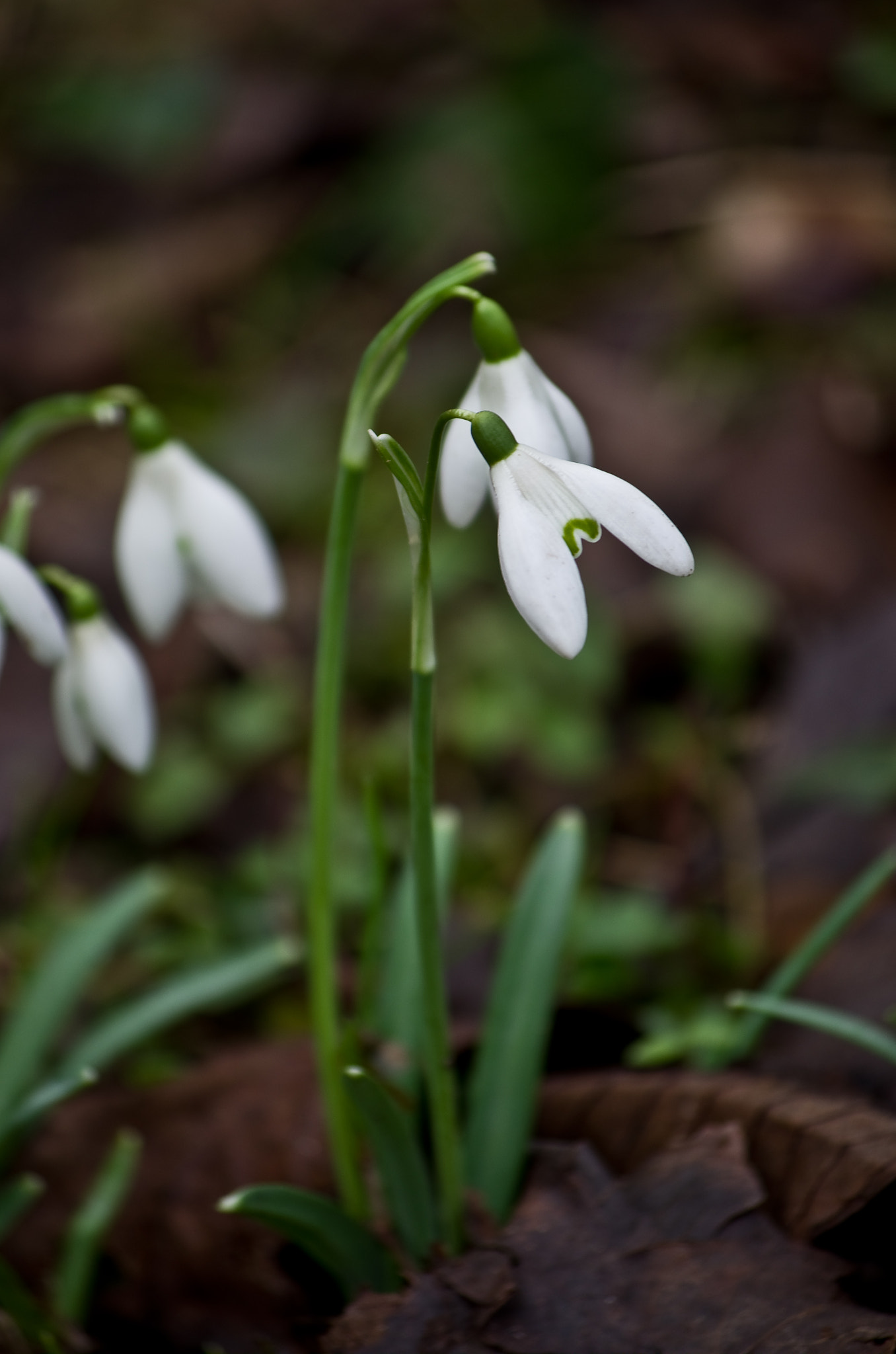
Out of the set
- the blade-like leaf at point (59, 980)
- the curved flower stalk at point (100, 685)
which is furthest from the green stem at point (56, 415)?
the blade-like leaf at point (59, 980)

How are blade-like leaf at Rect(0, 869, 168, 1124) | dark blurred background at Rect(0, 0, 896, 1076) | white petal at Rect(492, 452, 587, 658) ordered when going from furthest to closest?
dark blurred background at Rect(0, 0, 896, 1076) < blade-like leaf at Rect(0, 869, 168, 1124) < white petal at Rect(492, 452, 587, 658)

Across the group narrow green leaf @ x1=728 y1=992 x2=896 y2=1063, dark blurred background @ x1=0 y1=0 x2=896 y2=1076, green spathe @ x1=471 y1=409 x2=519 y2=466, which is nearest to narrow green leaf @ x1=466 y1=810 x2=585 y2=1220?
narrow green leaf @ x1=728 y1=992 x2=896 y2=1063

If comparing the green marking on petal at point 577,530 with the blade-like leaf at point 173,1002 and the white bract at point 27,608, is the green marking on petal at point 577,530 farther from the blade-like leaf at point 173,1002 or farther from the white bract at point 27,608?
the blade-like leaf at point 173,1002

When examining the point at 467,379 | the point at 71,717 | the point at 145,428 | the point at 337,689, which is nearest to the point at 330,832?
the point at 337,689

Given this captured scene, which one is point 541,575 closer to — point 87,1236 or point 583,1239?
point 583,1239

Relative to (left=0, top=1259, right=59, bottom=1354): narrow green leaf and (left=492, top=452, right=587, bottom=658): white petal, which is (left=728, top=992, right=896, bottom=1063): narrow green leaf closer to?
(left=492, top=452, right=587, bottom=658): white petal

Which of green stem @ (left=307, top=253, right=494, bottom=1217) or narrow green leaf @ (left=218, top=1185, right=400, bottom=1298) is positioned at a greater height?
green stem @ (left=307, top=253, right=494, bottom=1217)
